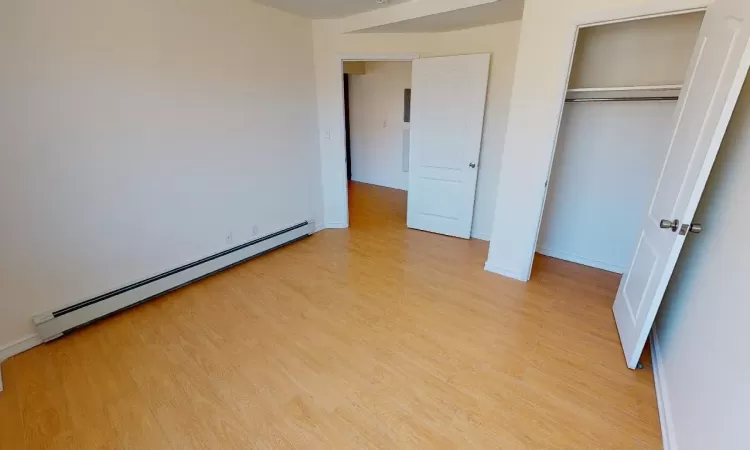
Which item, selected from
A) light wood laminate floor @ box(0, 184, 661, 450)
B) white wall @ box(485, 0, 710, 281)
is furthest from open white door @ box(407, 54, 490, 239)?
light wood laminate floor @ box(0, 184, 661, 450)

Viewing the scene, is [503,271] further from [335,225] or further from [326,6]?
[326,6]

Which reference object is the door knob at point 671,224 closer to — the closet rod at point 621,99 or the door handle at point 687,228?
the door handle at point 687,228

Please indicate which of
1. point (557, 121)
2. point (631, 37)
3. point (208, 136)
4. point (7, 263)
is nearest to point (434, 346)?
point (557, 121)

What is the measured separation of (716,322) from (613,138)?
6.66ft

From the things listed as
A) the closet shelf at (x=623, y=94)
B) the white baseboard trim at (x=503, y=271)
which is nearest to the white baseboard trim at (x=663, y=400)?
the white baseboard trim at (x=503, y=271)

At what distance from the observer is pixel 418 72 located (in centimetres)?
361

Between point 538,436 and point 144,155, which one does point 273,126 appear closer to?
point 144,155

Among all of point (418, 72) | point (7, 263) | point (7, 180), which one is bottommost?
point (7, 263)

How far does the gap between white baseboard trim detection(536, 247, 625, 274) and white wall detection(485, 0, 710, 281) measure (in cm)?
76

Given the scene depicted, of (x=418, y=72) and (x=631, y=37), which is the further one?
(x=418, y=72)

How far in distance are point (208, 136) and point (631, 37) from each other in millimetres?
3561

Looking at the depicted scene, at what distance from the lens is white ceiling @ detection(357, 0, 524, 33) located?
8.63 ft

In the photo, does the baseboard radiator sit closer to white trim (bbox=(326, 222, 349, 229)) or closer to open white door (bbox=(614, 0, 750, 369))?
white trim (bbox=(326, 222, 349, 229))

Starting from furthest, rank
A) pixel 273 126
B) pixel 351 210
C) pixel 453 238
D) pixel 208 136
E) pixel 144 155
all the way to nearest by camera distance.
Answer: pixel 351 210
pixel 453 238
pixel 273 126
pixel 208 136
pixel 144 155
